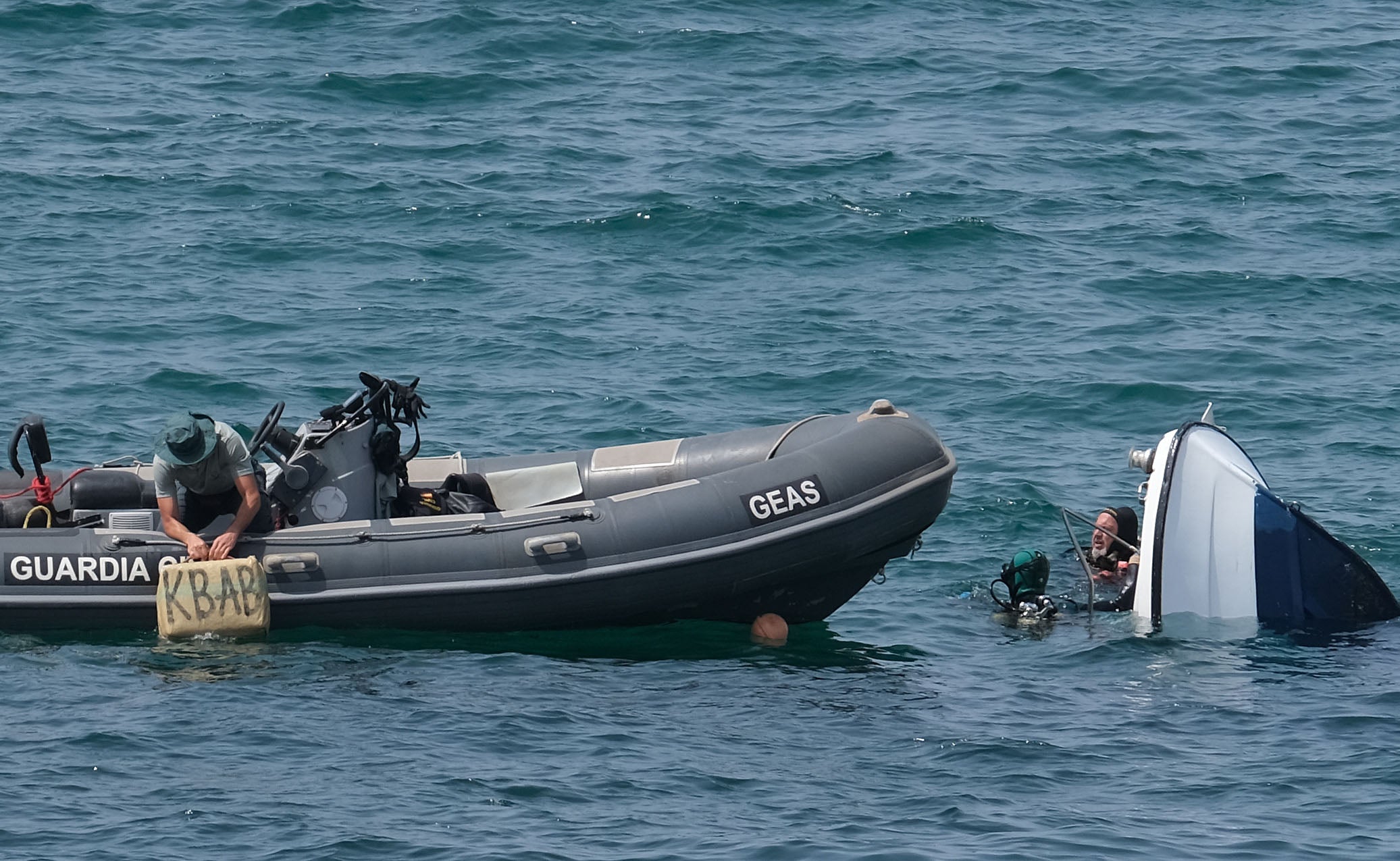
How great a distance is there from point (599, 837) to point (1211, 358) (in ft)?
28.7

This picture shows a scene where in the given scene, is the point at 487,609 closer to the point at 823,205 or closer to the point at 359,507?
the point at 359,507

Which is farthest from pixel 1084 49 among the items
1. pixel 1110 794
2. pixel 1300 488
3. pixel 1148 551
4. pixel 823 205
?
pixel 1110 794

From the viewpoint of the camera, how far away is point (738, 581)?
943 cm

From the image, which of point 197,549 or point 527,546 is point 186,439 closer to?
point 197,549

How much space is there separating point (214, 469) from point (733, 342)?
20.7 feet

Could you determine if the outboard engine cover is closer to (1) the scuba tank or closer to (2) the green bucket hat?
(2) the green bucket hat

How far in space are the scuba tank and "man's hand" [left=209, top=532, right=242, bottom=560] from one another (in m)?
4.07

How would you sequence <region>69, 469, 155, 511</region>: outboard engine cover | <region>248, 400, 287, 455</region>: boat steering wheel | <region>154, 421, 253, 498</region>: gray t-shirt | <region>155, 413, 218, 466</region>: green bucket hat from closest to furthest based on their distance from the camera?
<region>155, 413, 218, 466</region>: green bucket hat < <region>154, 421, 253, 498</region>: gray t-shirt < <region>248, 400, 287, 455</region>: boat steering wheel < <region>69, 469, 155, 511</region>: outboard engine cover

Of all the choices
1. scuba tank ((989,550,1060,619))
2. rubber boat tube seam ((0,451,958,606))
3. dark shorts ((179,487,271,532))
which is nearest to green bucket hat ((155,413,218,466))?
dark shorts ((179,487,271,532))

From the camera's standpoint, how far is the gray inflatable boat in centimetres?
923

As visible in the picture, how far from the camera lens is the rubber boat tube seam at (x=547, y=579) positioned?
921cm

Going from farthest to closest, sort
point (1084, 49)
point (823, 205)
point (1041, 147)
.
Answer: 1. point (1084, 49)
2. point (1041, 147)
3. point (823, 205)

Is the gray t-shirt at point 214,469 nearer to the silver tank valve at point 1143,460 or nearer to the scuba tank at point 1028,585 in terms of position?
the scuba tank at point 1028,585

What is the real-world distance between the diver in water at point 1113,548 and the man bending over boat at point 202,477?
474 centimetres
